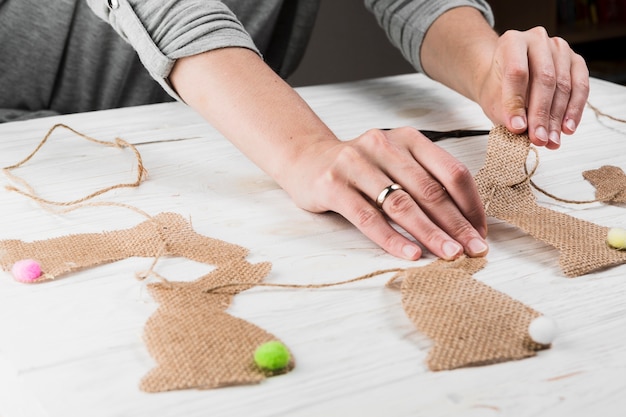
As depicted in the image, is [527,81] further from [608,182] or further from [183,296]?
[183,296]

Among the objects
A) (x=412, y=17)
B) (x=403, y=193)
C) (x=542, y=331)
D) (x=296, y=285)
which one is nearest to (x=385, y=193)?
(x=403, y=193)

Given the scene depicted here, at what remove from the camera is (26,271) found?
77 centimetres

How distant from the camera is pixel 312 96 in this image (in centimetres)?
137

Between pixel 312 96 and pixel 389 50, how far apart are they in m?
1.69

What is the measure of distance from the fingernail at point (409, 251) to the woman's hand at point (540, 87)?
0.25 meters

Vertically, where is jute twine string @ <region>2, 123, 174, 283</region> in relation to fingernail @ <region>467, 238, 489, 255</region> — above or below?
below

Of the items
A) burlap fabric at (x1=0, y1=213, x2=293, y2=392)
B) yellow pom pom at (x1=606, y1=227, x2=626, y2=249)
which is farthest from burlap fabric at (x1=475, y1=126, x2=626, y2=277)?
burlap fabric at (x1=0, y1=213, x2=293, y2=392)

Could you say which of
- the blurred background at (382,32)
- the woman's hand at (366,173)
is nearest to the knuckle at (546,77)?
the woman's hand at (366,173)

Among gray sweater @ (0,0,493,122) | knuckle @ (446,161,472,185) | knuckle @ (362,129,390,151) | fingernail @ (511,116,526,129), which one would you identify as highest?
knuckle @ (362,129,390,151)

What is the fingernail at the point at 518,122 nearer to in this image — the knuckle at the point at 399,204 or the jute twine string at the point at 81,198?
the knuckle at the point at 399,204

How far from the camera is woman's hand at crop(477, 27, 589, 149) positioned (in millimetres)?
1003

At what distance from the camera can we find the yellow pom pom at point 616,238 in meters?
0.81

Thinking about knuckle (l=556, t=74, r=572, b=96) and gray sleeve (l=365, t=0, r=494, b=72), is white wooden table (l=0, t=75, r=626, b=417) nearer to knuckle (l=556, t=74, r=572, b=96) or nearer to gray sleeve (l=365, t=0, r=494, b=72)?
knuckle (l=556, t=74, r=572, b=96)

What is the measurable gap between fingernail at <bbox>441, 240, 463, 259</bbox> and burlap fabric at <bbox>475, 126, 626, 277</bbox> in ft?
0.29
